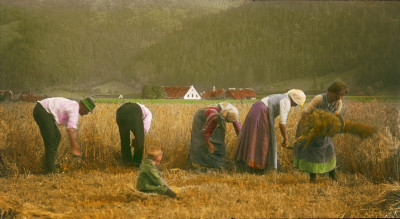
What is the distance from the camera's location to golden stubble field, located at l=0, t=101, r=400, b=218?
21.2 feet

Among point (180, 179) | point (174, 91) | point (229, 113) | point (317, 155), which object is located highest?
point (174, 91)

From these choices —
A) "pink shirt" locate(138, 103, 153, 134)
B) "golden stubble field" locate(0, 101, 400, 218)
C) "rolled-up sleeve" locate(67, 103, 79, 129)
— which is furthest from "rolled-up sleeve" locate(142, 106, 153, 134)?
"rolled-up sleeve" locate(67, 103, 79, 129)

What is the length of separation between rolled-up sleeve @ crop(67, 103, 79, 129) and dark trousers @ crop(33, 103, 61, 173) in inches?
22.8

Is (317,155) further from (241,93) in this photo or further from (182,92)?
(182,92)

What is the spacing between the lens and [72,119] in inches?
327

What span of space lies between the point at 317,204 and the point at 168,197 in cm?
232

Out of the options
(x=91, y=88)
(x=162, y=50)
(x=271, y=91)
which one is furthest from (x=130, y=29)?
(x=271, y=91)

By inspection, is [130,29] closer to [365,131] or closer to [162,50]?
[162,50]

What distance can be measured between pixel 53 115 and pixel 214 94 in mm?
3414

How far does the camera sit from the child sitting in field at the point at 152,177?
22.1 feet

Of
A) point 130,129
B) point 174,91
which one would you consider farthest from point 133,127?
point 174,91

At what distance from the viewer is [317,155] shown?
7.66 m

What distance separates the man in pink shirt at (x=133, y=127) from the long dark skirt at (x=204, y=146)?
1056 mm

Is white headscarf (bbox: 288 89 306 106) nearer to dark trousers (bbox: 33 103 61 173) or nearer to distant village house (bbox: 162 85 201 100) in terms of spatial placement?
distant village house (bbox: 162 85 201 100)
